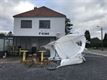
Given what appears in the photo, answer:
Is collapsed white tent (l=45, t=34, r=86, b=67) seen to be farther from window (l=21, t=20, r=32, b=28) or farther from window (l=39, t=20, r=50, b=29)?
window (l=21, t=20, r=32, b=28)

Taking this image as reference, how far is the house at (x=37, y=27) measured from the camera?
3909cm

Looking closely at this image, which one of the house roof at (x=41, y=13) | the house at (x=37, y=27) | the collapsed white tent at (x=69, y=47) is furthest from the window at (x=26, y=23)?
the collapsed white tent at (x=69, y=47)

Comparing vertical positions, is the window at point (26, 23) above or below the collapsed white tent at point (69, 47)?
above

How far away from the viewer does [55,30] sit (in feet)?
128

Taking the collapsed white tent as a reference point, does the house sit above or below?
above

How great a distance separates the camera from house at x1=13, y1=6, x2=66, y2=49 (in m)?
39.1

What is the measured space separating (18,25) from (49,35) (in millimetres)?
4931

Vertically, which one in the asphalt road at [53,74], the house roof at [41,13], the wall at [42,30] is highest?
the house roof at [41,13]

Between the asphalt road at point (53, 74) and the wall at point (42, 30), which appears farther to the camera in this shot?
the wall at point (42, 30)

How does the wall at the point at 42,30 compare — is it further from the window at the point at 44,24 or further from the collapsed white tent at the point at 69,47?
the collapsed white tent at the point at 69,47

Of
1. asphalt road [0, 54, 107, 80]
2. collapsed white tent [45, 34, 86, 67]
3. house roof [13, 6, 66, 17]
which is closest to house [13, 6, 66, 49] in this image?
house roof [13, 6, 66, 17]

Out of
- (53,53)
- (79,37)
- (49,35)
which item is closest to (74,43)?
(79,37)

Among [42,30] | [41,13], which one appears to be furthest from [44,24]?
[41,13]

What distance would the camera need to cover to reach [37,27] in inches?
1555
